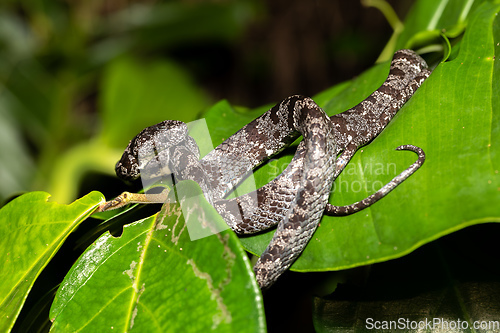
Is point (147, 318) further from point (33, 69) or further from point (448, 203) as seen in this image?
point (33, 69)

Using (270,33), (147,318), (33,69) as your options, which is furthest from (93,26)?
(147,318)

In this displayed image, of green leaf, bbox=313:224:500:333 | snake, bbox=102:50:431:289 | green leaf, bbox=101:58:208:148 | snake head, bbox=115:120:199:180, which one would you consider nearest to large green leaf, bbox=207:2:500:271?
snake, bbox=102:50:431:289

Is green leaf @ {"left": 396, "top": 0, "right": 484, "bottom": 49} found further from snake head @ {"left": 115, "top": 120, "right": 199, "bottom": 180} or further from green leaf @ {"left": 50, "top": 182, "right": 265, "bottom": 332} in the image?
green leaf @ {"left": 50, "top": 182, "right": 265, "bottom": 332}

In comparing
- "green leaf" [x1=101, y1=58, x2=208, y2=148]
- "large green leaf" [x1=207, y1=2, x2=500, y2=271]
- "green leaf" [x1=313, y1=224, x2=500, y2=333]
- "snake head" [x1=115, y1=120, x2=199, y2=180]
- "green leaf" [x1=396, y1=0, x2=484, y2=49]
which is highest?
"green leaf" [x1=101, y1=58, x2=208, y2=148]

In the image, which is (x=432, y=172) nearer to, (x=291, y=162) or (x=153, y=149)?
(x=291, y=162)

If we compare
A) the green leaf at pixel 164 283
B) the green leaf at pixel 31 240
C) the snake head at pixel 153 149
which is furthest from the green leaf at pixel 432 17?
the green leaf at pixel 31 240

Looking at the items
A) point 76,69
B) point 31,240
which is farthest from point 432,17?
point 76,69
